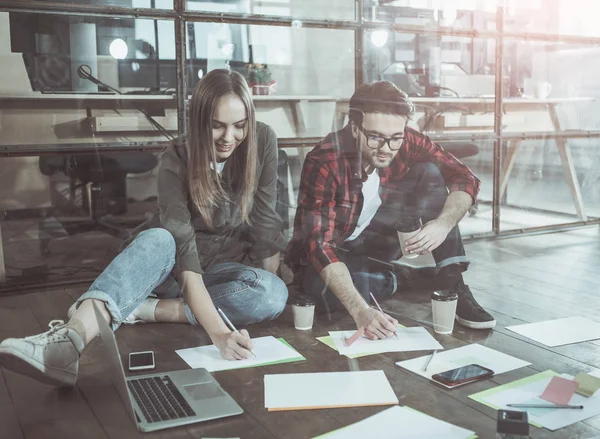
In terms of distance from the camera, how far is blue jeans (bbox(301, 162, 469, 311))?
6.79 feet

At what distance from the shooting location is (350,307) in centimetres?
180

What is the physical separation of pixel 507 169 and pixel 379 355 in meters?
2.31

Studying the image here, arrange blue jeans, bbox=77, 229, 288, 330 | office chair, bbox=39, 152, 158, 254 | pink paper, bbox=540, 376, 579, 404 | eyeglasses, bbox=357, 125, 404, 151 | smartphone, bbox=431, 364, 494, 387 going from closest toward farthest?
pink paper, bbox=540, 376, 579, 404, smartphone, bbox=431, 364, 494, 387, blue jeans, bbox=77, 229, 288, 330, eyeglasses, bbox=357, 125, 404, 151, office chair, bbox=39, 152, 158, 254

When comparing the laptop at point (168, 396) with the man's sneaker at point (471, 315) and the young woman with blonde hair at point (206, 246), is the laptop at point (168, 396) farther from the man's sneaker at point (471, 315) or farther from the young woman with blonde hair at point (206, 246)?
the man's sneaker at point (471, 315)

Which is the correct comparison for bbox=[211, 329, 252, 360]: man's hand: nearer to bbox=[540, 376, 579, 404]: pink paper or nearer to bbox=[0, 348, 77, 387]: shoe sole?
bbox=[0, 348, 77, 387]: shoe sole

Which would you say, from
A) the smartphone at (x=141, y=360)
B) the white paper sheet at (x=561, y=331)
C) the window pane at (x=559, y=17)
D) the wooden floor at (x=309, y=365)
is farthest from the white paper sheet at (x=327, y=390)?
the window pane at (x=559, y=17)

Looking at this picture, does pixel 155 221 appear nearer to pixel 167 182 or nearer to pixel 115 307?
pixel 167 182

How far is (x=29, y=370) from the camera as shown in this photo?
140cm

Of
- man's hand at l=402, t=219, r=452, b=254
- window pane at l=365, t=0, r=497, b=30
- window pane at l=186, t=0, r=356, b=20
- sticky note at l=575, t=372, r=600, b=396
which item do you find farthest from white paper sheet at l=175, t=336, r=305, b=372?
window pane at l=365, t=0, r=497, b=30

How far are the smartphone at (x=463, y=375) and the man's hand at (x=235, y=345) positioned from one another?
448 mm

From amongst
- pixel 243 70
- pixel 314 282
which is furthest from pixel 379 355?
pixel 243 70

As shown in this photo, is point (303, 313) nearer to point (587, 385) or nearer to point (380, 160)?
point (380, 160)

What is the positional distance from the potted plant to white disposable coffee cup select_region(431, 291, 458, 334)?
4.93 ft

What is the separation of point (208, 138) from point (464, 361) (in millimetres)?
910
